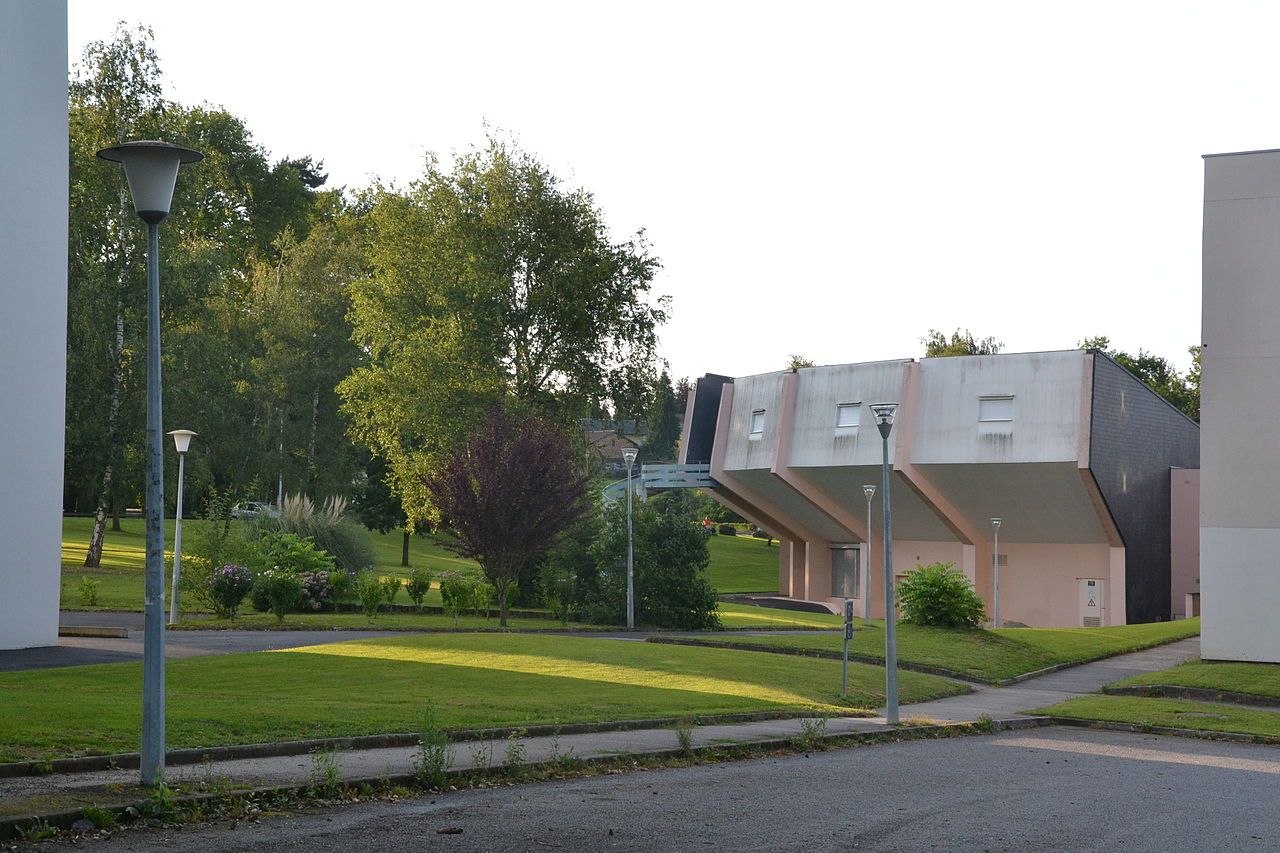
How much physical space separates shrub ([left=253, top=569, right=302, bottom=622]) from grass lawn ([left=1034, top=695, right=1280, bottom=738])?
17566mm

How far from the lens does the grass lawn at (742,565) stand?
6612 cm

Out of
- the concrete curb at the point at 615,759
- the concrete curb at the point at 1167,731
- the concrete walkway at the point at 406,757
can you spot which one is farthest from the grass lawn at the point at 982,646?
the concrete curb at the point at 615,759

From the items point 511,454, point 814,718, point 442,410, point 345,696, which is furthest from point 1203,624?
point 442,410

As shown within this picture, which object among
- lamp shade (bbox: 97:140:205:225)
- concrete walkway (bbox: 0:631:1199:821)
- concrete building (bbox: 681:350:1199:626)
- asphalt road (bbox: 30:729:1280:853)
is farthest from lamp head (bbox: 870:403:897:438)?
concrete building (bbox: 681:350:1199:626)

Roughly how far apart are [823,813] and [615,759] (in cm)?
290

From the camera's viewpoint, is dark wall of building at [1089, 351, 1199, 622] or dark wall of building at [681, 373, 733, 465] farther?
dark wall of building at [681, 373, 733, 465]

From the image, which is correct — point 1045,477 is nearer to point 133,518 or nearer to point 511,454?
point 511,454

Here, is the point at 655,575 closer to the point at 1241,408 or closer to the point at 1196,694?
the point at 1196,694

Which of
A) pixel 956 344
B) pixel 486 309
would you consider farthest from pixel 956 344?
pixel 486 309

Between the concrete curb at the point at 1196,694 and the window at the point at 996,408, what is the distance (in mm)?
20003

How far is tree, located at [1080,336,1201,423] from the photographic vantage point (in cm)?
6812

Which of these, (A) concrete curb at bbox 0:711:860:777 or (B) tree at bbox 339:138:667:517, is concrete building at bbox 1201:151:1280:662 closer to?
(A) concrete curb at bbox 0:711:860:777

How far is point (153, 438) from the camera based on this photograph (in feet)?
31.5

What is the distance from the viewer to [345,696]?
618 inches
